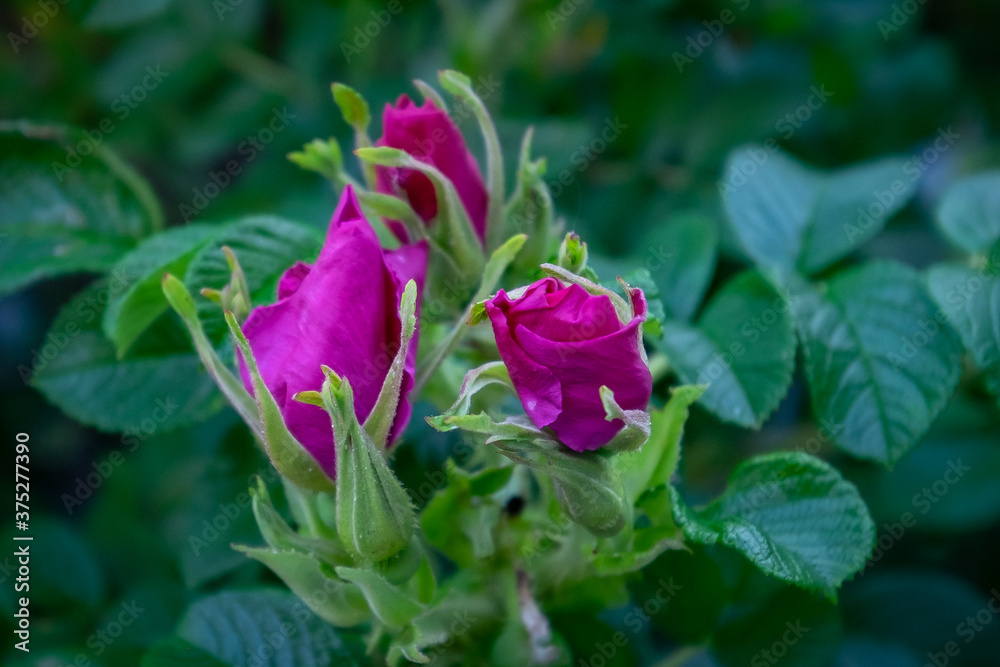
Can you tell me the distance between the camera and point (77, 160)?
1348 mm

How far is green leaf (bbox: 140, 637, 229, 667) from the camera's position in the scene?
1007mm

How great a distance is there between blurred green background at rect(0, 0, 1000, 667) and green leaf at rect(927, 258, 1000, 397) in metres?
0.39

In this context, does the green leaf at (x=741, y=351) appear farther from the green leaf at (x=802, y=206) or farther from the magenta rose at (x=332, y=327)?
the magenta rose at (x=332, y=327)

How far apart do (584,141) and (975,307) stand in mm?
836

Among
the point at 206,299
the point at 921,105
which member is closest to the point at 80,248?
the point at 206,299

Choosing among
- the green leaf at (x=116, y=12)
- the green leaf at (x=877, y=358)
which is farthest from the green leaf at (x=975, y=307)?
the green leaf at (x=116, y=12)

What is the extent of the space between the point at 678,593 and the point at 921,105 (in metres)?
1.44

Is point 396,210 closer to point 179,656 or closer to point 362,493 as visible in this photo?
point 362,493

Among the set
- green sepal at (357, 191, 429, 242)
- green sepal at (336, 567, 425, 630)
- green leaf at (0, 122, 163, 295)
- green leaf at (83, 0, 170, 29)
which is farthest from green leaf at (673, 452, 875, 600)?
green leaf at (83, 0, 170, 29)

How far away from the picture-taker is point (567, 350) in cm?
67

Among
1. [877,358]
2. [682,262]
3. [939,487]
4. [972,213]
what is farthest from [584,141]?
[939,487]

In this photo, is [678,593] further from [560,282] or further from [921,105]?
[921,105]

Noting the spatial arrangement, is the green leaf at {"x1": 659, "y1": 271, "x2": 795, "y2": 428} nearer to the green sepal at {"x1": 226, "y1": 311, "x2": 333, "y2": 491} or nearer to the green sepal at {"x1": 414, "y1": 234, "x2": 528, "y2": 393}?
the green sepal at {"x1": 414, "y1": 234, "x2": 528, "y2": 393}

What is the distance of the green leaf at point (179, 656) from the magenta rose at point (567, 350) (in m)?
0.59
